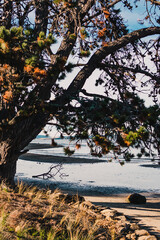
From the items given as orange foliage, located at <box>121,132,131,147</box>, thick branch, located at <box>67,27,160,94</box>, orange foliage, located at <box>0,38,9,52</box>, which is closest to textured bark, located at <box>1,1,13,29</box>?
thick branch, located at <box>67,27,160,94</box>

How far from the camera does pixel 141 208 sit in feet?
30.5

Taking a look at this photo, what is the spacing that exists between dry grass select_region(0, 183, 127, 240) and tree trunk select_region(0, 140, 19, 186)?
32 cm

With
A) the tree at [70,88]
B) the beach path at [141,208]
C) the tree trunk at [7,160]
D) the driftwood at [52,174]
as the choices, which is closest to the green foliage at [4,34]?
the tree at [70,88]

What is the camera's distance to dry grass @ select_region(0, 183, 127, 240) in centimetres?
500

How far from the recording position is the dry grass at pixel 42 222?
197 inches

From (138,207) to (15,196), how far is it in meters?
4.36

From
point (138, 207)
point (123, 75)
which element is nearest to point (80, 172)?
point (138, 207)

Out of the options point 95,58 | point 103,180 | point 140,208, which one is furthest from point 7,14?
point 103,180

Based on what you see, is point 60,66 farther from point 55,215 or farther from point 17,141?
point 55,215

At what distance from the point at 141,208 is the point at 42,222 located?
184 inches

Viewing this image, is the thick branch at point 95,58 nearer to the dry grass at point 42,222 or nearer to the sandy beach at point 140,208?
the dry grass at point 42,222

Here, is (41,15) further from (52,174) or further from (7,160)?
(52,174)

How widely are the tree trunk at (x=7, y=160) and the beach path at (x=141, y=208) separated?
329cm

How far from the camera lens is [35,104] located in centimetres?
612
